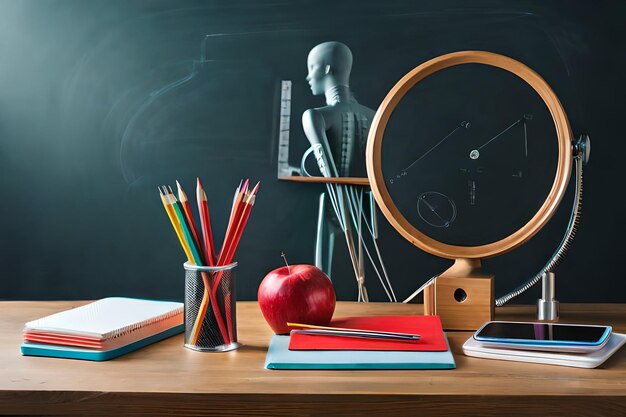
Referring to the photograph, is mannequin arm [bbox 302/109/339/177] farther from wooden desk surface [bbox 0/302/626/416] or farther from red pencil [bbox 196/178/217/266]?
wooden desk surface [bbox 0/302/626/416]

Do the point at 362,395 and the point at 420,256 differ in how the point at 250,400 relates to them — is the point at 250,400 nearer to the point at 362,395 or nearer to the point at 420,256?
the point at 362,395

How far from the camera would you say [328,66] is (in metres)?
1.51

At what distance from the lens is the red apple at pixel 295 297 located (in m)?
1.00

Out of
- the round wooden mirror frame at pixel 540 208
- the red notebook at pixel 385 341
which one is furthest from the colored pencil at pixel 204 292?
the round wooden mirror frame at pixel 540 208

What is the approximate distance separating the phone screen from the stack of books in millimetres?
69

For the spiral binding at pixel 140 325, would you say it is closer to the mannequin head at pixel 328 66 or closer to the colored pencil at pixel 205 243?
the colored pencil at pixel 205 243

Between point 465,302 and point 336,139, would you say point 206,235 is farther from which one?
point 336,139

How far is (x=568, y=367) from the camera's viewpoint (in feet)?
2.83

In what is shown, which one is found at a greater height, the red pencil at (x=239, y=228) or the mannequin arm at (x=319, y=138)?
the mannequin arm at (x=319, y=138)

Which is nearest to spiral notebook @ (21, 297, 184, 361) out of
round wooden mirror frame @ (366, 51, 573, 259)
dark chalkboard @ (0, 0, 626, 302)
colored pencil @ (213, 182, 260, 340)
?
colored pencil @ (213, 182, 260, 340)

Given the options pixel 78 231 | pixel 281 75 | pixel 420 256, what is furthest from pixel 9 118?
pixel 420 256

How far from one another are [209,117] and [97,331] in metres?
0.74

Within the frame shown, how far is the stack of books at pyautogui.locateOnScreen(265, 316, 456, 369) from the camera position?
0.85 metres

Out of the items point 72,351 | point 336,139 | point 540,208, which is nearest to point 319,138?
point 336,139
